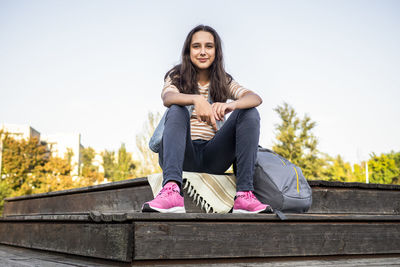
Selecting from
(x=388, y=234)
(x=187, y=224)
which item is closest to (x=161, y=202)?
(x=187, y=224)

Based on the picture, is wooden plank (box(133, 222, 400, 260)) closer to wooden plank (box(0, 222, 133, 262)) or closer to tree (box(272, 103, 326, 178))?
wooden plank (box(0, 222, 133, 262))

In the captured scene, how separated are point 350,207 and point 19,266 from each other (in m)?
2.53

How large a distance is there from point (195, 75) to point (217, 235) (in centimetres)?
134

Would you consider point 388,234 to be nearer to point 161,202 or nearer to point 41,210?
point 161,202

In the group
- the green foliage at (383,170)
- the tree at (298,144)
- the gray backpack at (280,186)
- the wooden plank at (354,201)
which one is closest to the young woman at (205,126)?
the gray backpack at (280,186)

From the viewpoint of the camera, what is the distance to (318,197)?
10.6 feet

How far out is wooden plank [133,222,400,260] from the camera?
1737 mm

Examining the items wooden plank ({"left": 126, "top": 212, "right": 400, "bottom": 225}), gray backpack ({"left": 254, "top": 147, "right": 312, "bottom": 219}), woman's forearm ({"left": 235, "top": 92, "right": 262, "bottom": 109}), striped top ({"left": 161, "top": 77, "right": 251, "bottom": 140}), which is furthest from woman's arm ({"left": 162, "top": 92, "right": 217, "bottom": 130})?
wooden plank ({"left": 126, "top": 212, "right": 400, "bottom": 225})

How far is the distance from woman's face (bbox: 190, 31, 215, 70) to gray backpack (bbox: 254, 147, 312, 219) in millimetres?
771

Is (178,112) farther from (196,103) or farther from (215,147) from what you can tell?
(215,147)

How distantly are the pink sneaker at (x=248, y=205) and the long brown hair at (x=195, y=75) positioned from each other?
2.51ft

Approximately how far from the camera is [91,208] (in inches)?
148

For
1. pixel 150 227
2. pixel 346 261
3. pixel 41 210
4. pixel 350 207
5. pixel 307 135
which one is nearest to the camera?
pixel 150 227

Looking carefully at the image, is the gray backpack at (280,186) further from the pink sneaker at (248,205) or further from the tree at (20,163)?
the tree at (20,163)
